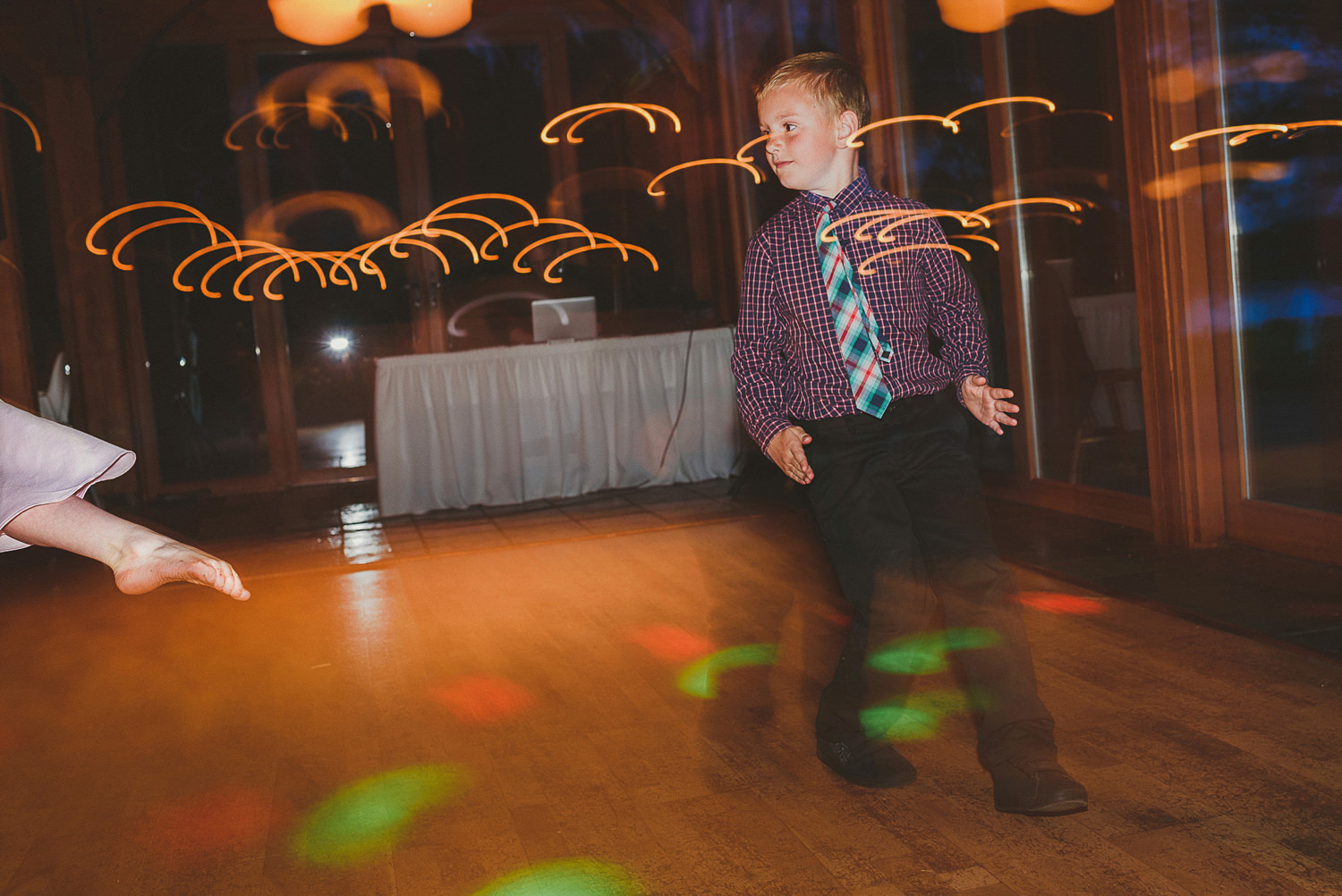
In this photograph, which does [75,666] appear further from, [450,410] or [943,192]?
[943,192]

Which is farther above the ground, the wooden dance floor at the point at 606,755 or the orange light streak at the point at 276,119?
the orange light streak at the point at 276,119

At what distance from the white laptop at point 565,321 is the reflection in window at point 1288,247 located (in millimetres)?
3387

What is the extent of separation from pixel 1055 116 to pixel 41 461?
3928 mm

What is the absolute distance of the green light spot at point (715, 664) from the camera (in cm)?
254

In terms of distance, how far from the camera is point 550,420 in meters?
5.78

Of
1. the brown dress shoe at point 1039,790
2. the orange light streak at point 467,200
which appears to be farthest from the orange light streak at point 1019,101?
the brown dress shoe at point 1039,790

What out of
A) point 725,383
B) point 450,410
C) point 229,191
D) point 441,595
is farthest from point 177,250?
point 441,595

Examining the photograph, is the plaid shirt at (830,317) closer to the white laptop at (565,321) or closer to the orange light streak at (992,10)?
the orange light streak at (992,10)

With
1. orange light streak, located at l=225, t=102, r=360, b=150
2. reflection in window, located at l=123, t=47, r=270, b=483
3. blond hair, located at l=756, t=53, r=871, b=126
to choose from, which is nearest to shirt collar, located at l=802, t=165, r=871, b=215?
blond hair, located at l=756, t=53, r=871, b=126

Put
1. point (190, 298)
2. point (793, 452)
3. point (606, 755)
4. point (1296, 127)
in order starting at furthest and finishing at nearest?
point (190, 298)
point (1296, 127)
point (606, 755)
point (793, 452)

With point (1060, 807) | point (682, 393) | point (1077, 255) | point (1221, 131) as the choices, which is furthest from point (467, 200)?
point (1060, 807)

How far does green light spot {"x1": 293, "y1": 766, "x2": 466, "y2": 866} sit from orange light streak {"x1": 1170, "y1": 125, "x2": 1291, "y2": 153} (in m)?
2.82

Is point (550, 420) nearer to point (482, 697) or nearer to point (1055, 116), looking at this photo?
point (1055, 116)

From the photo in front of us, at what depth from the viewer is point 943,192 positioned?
4.98 meters
